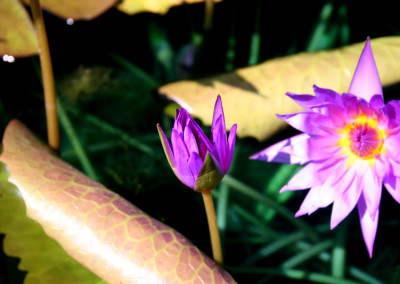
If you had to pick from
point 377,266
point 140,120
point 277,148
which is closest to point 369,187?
point 277,148

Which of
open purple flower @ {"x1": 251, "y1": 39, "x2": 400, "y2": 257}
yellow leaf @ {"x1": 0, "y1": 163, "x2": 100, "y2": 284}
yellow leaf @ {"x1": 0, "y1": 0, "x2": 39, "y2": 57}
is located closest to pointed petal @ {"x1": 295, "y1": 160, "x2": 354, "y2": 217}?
open purple flower @ {"x1": 251, "y1": 39, "x2": 400, "y2": 257}

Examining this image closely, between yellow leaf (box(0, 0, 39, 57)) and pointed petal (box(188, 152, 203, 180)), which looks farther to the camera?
yellow leaf (box(0, 0, 39, 57))

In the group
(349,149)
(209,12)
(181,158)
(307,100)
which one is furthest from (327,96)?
(209,12)

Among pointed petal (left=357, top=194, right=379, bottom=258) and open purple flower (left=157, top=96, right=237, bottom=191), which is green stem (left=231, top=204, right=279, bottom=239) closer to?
pointed petal (left=357, top=194, right=379, bottom=258)

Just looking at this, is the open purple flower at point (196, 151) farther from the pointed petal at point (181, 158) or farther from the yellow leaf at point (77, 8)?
the yellow leaf at point (77, 8)

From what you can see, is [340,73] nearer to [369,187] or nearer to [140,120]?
[369,187]

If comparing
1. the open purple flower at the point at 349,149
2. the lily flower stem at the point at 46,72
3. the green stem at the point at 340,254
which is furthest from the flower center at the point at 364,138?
the lily flower stem at the point at 46,72
